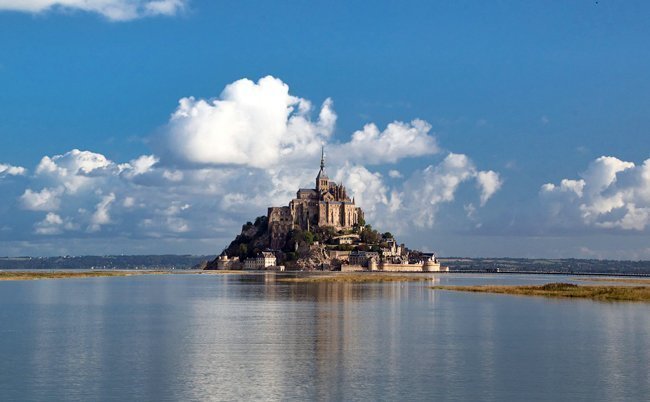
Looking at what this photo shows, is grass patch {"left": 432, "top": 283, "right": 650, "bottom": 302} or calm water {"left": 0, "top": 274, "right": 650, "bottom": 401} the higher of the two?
grass patch {"left": 432, "top": 283, "right": 650, "bottom": 302}

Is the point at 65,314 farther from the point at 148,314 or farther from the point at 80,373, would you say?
the point at 80,373

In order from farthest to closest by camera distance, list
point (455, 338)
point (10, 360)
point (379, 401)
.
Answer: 1. point (455, 338)
2. point (10, 360)
3. point (379, 401)

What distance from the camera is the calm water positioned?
90.0ft

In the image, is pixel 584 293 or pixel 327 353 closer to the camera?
pixel 327 353

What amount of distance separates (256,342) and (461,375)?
12.5 meters

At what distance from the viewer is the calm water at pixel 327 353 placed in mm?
27438

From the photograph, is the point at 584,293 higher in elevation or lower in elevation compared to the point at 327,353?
higher

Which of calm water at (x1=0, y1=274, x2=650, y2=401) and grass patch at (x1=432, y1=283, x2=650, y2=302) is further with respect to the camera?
grass patch at (x1=432, y1=283, x2=650, y2=302)

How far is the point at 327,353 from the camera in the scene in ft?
118

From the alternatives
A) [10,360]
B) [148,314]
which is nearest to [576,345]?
[10,360]

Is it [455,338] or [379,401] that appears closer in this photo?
[379,401]

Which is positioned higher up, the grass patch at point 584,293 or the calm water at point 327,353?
the grass patch at point 584,293

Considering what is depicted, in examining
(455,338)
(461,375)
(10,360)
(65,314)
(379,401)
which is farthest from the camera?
(65,314)

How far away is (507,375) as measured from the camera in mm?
30422
